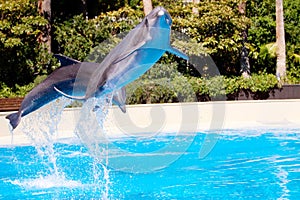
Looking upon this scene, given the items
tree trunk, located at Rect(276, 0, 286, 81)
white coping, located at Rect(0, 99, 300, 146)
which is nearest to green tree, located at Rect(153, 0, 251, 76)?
tree trunk, located at Rect(276, 0, 286, 81)

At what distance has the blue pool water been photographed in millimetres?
8852

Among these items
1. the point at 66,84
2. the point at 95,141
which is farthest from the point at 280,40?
the point at 66,84

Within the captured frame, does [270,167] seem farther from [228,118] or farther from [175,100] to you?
[175,100]

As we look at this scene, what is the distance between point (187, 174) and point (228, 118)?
353 inches

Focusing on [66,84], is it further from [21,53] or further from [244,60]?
[244,60]

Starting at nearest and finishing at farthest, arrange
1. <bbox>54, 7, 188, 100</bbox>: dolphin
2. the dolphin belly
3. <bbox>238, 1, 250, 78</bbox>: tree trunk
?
<bbox>54, 7, 188, 100</bbox>: dolphin, the dolphin belly, <bbox>238, 1, 250, 78</bbox>: tree trunk

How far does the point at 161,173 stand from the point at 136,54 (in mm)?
5973

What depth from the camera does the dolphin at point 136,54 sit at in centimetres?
464

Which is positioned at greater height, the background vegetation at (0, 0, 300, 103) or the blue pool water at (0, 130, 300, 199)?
the background vegetation at (0, 0, 300, 103)

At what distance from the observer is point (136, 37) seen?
16.0ft

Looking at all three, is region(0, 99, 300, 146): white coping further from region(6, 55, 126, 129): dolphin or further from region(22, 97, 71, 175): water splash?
region(6, 55, 126, 129): dolphin

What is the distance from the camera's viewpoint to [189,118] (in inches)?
730

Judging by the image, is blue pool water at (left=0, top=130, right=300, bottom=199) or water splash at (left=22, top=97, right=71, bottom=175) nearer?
blue pool water at (left=0, top=130, right=300, bottom=199)

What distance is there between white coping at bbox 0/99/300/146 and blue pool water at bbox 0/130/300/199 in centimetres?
146
